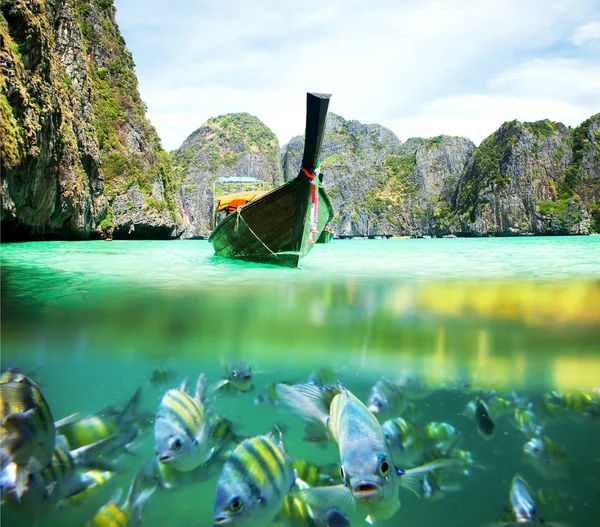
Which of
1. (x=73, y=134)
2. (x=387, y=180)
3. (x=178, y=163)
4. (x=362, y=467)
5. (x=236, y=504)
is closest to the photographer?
(x=362, y=467)

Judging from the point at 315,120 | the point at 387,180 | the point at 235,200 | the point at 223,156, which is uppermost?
the point at 223,156

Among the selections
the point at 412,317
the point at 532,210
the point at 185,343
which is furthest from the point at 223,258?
the point at 532,210

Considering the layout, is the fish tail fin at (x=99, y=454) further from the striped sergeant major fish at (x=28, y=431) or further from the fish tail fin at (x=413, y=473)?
the fish tail fin at (x=413, y=473)

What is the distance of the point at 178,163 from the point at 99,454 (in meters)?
182

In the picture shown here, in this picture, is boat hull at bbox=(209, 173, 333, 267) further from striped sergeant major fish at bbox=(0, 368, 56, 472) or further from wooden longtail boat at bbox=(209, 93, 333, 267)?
striped sergeant major fish at bbox=(0, 368, 56, 472)

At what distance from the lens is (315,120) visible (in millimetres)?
7164

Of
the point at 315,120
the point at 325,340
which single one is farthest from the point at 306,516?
the point at 315,120

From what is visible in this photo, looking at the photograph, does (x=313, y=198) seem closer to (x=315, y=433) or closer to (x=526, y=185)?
(x=315, y=433)

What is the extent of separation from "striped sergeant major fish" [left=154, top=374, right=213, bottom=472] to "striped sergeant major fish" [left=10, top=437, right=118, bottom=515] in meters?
0.82

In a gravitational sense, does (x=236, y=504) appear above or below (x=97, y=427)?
above

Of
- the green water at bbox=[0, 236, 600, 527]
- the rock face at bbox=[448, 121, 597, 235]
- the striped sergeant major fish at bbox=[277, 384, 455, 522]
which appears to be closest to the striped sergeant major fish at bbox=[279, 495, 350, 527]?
the striped sergeant major fish at bbox=[277, 384, 455, 522]

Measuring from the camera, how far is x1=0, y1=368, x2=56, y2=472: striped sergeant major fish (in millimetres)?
2619

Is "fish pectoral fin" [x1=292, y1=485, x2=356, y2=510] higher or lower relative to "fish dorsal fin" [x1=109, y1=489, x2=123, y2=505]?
higher

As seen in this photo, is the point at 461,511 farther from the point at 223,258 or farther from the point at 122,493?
the point at 223,258
